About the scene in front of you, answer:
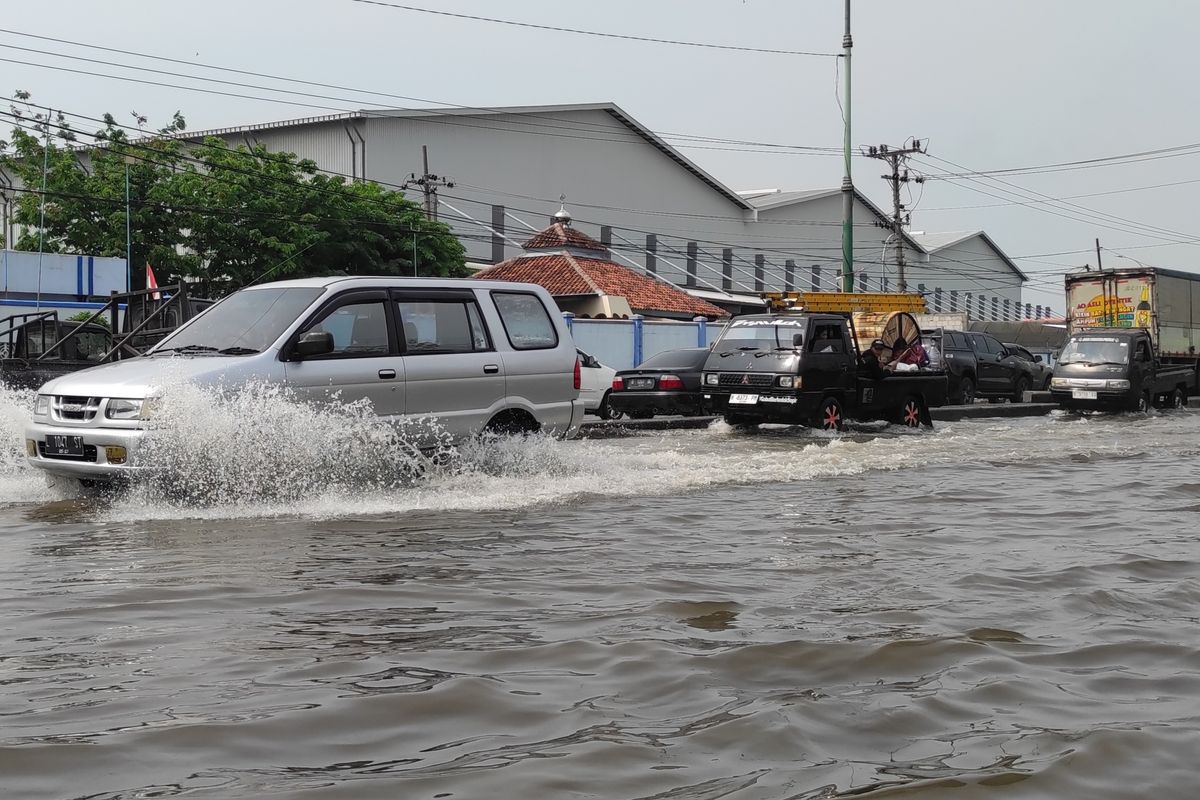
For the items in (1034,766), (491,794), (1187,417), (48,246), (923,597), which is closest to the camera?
(491,794)

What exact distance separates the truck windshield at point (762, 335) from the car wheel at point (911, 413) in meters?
2.55

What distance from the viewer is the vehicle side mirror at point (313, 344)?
9.09m

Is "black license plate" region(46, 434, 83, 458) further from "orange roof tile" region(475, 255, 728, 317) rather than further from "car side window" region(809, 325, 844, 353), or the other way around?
"orange roof tile" region(475, 255, 728, 317)

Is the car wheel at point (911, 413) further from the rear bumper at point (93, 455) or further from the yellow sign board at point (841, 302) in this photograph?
the rear bumper at point (93, 455)

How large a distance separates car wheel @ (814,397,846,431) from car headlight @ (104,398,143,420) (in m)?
11.0

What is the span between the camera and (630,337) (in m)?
30.5

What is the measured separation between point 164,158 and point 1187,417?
27804 mm

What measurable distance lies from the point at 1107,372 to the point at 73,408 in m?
20.8

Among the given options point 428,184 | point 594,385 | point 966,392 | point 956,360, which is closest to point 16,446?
point 594,385

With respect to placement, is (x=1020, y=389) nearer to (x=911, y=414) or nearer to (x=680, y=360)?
(x=911, y=414)

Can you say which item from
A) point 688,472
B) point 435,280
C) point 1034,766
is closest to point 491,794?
point 1034,766

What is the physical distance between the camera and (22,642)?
4875 millimetres

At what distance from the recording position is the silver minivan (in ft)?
28.2

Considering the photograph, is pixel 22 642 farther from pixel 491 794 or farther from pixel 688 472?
pixel 688 472
